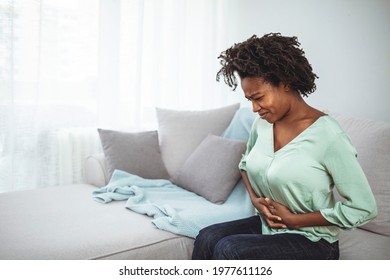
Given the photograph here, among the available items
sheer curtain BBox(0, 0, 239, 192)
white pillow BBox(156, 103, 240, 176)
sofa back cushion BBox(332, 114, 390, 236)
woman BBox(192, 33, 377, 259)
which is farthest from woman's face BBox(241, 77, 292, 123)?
sheer curtain BBox(0, 0, 239, 192)

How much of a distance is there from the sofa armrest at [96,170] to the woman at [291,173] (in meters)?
1.02

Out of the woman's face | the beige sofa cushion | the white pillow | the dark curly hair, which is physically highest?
the dark curly hair

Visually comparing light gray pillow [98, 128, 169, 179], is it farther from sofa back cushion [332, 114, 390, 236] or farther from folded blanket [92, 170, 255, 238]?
sofa back cushion [332, 114, 390, 236]

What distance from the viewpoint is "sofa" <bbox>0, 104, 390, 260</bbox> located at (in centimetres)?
154

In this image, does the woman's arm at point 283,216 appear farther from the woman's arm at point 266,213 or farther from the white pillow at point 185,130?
the white pillow at point 185,130

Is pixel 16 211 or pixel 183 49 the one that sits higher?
pixel 183 49

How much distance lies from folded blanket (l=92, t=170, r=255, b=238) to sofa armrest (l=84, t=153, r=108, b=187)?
0.16 meters

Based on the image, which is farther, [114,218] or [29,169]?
[29,169]

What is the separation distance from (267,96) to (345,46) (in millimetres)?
1096

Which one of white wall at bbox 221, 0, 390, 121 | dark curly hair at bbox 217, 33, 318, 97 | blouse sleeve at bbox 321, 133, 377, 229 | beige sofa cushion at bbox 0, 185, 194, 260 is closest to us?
blouse sleeve at bbox 321, 133, 377, 229

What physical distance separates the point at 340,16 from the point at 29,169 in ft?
6.08

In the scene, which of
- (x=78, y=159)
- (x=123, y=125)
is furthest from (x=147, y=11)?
(x=78, y=159)

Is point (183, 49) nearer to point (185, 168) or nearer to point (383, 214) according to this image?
point (185, 168)

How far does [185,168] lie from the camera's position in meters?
2.26
